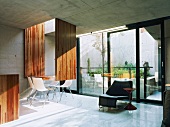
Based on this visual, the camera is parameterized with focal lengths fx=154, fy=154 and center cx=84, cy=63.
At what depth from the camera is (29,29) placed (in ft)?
19.8

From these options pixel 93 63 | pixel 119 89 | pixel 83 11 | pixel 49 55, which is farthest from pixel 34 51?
pixel 119 89

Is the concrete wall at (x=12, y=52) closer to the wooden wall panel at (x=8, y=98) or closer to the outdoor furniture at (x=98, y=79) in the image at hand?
the wooden wall panel at (x=8, y=98)

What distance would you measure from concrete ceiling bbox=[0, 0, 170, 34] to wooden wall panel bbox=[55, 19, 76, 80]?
0.88 ft

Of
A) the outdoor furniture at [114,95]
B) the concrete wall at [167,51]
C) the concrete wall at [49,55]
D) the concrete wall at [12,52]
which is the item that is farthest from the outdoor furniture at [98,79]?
the concrete wall at [12,52]

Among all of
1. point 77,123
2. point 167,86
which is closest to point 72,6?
point 77,123

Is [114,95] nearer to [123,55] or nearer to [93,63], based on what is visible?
[123,55]

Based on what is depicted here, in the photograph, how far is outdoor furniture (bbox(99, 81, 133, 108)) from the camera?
14.1ft

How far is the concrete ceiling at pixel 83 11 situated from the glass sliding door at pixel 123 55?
2.38 feet

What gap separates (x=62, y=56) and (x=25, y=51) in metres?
1.79

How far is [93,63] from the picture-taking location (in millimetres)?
6566

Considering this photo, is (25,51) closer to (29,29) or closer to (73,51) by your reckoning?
(29,29)

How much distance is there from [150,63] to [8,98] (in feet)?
14.0

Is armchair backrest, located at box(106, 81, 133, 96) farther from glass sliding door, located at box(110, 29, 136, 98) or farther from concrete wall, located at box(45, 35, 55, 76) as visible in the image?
concrete wall, located at box(45, 35, 55, 76)

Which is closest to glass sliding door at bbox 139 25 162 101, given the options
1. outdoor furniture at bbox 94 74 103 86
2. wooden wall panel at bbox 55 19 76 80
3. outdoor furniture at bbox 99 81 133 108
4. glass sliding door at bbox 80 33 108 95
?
outdoor furniture at bbox 99 81 133 108
